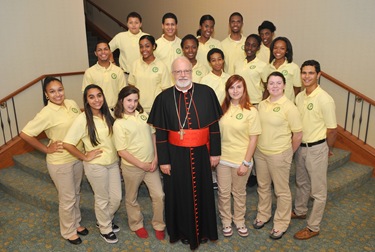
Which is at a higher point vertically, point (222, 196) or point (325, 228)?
point (222, 196)

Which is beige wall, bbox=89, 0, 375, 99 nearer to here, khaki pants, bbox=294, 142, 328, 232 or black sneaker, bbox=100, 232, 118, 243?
khaki pants, bbox=294, 142, 328, 232

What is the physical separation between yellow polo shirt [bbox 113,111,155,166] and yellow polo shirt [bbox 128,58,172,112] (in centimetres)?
72

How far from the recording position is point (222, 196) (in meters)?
3.42

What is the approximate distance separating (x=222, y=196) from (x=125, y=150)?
1076 millimetres

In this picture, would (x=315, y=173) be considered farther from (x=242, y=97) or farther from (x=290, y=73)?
(x=290, y=73)

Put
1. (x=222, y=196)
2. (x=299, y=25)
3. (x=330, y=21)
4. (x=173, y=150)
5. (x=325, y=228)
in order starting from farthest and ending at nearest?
(x=299, y=25) → (x=330, y=21) → (x=325, y=228) → (x=222, y=196) → (x=173, y=150)

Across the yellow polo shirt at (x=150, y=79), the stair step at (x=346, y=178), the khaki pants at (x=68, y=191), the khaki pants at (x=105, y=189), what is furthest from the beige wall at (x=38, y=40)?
the stair step at (x=346, y=178)

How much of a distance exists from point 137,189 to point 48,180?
1987mm

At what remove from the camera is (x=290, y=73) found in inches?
156

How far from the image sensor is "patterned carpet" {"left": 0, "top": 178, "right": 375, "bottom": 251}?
3465mm

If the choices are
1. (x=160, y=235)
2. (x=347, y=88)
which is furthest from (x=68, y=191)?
(x=347, y=88)

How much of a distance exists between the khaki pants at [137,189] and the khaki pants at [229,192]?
1.99 feet

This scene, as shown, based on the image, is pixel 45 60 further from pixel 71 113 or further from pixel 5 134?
pixel 71 113

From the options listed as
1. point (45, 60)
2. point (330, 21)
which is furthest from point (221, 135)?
point (45, 60)
